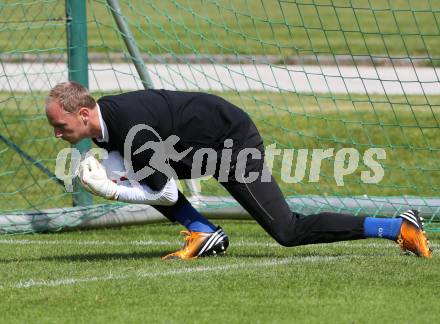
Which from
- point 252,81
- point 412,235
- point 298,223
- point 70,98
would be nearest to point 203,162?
point 298,223

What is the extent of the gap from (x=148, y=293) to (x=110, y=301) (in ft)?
0.84

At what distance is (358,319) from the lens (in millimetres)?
5395

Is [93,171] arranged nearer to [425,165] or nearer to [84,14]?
[84,14]

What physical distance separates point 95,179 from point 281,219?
1162mm

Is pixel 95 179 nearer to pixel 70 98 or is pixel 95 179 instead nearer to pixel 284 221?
pixel 70 98

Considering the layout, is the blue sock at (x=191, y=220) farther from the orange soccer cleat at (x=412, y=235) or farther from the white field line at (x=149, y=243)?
the orange soccer cleat at (x=412, y=235)

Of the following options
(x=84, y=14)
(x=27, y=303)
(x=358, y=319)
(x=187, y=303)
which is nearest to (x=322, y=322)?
(x=358, y=319)

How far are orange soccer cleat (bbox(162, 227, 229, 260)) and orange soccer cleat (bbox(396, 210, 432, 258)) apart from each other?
115 cm

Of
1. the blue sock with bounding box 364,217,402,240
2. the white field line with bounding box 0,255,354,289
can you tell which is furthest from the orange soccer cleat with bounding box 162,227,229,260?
the blue sock with bounding box 364,217,402,240

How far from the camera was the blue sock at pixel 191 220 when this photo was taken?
23.6 feet

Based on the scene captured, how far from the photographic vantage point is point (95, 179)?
6.46 metres

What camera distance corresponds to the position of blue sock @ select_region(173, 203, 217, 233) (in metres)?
7.21

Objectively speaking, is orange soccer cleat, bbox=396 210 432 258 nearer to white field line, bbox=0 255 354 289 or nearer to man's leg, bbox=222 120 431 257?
man's leg, bbox=222 120 431 257

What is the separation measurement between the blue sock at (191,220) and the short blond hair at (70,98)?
117 cm
